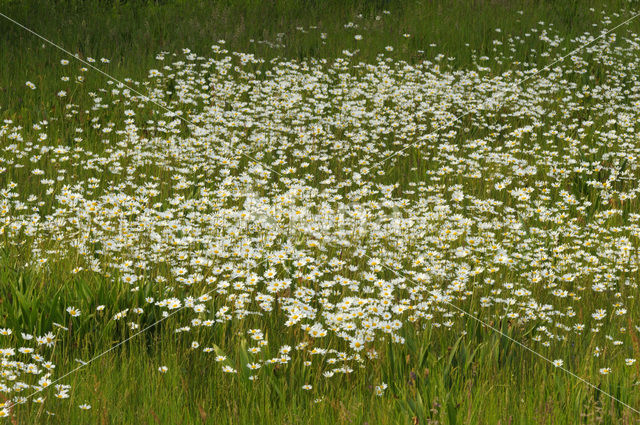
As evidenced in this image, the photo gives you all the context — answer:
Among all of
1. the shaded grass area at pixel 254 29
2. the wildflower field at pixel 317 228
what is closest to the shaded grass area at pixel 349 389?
the wildflower field at pixel 317 228

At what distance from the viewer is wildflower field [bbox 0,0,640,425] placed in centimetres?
397

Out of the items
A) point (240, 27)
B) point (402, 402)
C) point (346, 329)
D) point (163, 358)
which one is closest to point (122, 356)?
point (163, 358)

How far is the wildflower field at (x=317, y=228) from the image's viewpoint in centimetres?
Answer: 397

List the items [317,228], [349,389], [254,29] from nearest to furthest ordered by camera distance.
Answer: [349,389], [317,228], [254,29]

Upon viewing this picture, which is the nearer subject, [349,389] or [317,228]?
[349,389]

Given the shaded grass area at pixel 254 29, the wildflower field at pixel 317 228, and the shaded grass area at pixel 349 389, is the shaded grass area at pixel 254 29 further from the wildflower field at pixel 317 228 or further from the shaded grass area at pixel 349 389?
the shaded grass area at pixel 349 389

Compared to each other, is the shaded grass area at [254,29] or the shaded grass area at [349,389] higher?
the shaded grass area at [254,29]

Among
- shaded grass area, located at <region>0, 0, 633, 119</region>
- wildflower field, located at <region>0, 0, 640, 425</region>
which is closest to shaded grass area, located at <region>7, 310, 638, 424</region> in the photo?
wildflower field, located at <region>0, 0, 640, 425</region>

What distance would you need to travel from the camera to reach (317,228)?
19.4 ft

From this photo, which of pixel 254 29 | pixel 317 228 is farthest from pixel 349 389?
pixel 254 29

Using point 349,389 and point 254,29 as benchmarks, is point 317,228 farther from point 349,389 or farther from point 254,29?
point 254,29

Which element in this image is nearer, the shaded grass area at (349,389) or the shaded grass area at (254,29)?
the shaded grass area at (349,389)

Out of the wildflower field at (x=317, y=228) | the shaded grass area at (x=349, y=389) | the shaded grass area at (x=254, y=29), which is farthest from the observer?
the shaded grass area at (x=254, y=29)

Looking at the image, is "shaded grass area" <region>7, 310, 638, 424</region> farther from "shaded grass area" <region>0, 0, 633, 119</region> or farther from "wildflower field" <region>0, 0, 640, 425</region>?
"shaded grass area" <region>0, 0, 633, 119</region>
